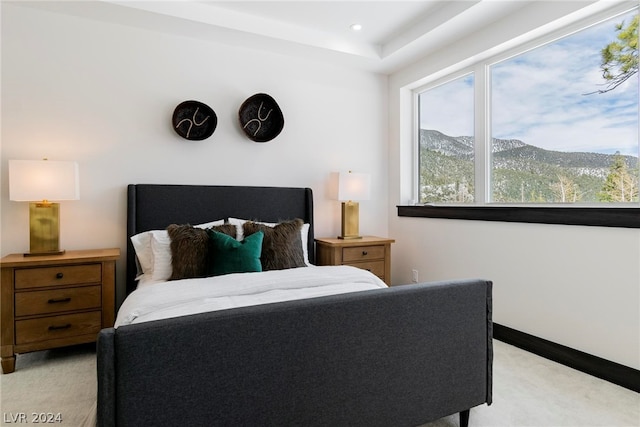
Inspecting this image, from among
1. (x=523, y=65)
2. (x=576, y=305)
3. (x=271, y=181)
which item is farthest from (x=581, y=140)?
(x=271, y=181)

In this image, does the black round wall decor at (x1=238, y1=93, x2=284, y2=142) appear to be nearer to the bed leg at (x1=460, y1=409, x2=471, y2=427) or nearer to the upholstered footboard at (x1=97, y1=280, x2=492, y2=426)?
the upholstered footboard at (x1=97, y1=280, x2=492, y2=426)

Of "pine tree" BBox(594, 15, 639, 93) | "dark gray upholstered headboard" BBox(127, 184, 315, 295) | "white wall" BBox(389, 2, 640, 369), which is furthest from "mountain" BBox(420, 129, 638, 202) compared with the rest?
"dark gray upholstered headboard" BBox(127, 184, 315, 295)

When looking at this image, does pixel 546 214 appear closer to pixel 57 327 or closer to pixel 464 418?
pixel 464 418

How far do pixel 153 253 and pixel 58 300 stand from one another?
2.24 ft

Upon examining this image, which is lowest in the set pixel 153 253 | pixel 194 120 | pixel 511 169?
pixel 153 253

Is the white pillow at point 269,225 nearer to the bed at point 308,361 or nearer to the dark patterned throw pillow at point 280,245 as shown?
the dark patterned throw pillow at point 280,245

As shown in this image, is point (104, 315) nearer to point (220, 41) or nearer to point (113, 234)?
point (113, 234)

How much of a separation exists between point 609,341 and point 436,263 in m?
1.58

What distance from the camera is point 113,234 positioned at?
3.08 meters

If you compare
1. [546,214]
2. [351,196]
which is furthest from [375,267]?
[546,214]

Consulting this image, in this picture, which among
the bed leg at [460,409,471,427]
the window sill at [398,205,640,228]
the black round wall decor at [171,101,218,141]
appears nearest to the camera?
the bed leg at [460,409,471,427]

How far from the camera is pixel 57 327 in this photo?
98.5 inches

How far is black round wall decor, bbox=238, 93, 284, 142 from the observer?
347 cm

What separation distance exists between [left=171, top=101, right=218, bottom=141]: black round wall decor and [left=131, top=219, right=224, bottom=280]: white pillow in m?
0.95
